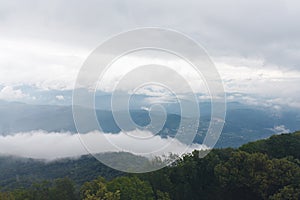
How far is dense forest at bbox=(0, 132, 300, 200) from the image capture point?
32.4 meters

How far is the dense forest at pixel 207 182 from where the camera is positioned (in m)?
32.4

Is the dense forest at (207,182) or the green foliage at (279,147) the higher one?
the green foliage at (279,147)

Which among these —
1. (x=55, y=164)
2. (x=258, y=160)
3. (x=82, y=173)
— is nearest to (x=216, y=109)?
(x=258, y=160)

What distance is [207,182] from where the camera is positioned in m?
42.5

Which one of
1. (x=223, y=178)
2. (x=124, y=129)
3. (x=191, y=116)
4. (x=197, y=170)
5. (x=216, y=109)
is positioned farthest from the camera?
(x=197, y=170)

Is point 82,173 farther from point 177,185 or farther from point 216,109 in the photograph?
point 216,109

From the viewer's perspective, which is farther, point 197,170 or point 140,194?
point 197,170

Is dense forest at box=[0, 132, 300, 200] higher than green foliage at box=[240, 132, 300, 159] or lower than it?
lower

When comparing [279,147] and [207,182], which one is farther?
[279,147]

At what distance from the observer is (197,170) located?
4338 centimetres

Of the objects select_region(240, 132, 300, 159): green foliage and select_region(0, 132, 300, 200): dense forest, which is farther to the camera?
select_region(240, 132, 300, 159): green foliage

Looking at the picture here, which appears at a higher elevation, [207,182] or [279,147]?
[279,147]

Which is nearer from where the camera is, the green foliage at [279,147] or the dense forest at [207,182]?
the dense forest at [207,182]

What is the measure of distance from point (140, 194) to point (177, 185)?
955 centimetres
